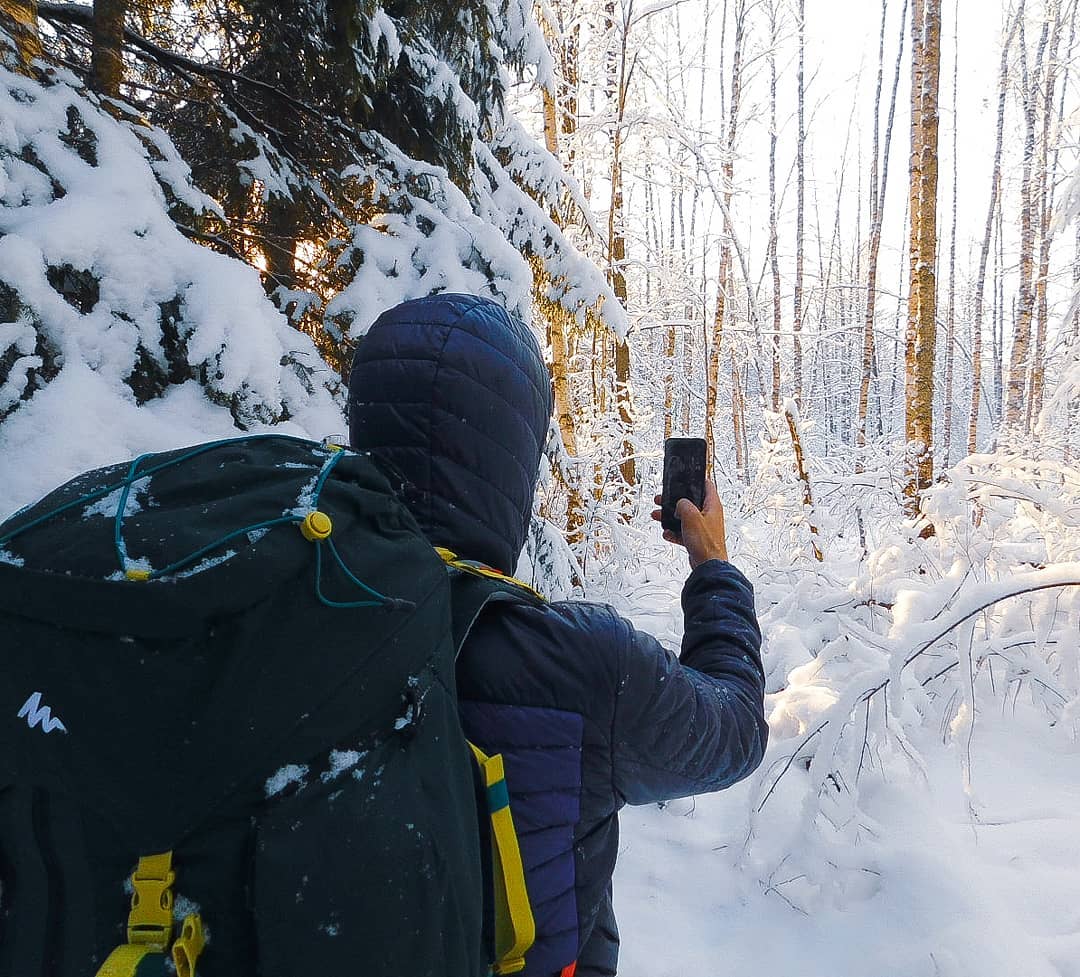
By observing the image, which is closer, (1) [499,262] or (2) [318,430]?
(2) [318,430]

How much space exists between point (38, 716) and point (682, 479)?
120cm

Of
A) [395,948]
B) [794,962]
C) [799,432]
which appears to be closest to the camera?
[395,948]

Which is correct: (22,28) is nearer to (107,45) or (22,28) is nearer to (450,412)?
(107,45)

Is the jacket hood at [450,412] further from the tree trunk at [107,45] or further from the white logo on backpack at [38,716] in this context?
the tree trunk at [107,45]

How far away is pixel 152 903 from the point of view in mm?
672

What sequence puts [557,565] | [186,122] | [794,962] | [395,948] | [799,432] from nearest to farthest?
[395,948] → [794,962] → [186,122] → [557,565] → [799,432]

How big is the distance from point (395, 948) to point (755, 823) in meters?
2.25

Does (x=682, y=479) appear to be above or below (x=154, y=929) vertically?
above

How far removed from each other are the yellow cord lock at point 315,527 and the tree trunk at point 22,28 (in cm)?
215

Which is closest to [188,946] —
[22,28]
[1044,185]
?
[22,28]

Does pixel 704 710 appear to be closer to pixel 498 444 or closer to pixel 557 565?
pixel 498 444

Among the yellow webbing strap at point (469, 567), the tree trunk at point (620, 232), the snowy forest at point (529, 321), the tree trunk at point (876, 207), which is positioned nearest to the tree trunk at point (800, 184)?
the tree trunk at point (876, 207)

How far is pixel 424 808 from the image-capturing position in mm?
746

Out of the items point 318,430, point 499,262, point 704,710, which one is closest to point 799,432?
point 499,262
